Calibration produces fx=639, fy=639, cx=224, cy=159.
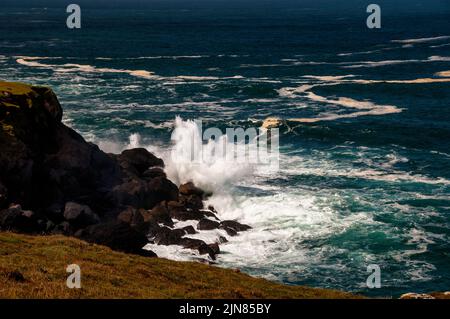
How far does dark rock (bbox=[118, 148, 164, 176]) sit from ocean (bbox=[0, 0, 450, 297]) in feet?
6.01

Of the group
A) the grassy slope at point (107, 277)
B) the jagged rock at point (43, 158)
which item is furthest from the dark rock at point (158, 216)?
the grassy slope at point (107, 277)

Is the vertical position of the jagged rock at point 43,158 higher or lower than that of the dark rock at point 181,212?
higher

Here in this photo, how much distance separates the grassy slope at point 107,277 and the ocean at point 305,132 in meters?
7.93

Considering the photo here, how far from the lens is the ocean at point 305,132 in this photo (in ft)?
133

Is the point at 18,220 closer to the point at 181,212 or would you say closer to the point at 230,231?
the point at 181,212

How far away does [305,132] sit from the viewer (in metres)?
72.4

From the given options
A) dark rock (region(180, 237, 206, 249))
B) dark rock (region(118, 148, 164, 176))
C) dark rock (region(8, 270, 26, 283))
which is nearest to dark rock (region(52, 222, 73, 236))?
dark rock (region(180, 237, 206, 249))

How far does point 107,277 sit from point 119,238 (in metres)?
12.6

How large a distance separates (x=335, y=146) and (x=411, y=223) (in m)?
22.7

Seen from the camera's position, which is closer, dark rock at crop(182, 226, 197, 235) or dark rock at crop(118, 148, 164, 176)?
dark rock at crop(182, 226, 197, 235)

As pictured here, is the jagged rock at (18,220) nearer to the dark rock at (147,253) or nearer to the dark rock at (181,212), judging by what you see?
the dark rock at (147,253)

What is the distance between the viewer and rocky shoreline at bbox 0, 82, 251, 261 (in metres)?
38.8

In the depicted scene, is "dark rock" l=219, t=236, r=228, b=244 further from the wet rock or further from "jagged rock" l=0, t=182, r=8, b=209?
"jagged rock" l=0, t=182, r=8, b=209

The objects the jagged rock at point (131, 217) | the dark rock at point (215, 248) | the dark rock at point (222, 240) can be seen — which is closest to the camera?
the dark rock at point (215, 248)
